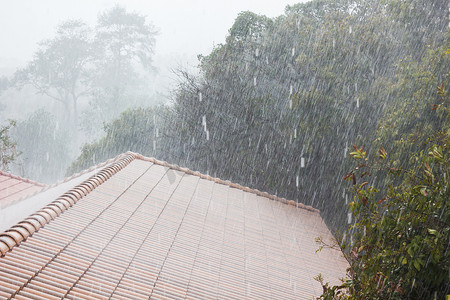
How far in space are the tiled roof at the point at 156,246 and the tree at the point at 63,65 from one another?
2784cm

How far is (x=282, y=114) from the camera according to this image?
11719mm

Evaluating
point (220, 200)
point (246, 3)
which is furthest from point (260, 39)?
point (246, 3)

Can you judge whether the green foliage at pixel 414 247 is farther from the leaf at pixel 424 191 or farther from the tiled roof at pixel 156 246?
the tiled roof at pixel 156 246

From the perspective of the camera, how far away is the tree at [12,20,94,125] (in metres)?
30.8

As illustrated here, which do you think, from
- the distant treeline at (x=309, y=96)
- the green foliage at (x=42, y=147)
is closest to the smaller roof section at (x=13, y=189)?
the distant treeline at (x=309, y=96)

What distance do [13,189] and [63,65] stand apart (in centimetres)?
2745

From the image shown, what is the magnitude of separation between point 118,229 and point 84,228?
1.22ft

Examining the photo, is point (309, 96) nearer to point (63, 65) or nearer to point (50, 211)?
point (50, 211)

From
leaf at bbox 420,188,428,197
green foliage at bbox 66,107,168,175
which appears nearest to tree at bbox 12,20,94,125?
green foliage at bbox 66,107,168,175

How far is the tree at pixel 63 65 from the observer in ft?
101

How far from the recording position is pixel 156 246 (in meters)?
4.06

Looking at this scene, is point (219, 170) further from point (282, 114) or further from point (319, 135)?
point (319, 135)

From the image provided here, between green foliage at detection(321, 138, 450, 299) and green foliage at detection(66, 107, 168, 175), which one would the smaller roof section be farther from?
green foliage at detection(66, 107, 168, 175)

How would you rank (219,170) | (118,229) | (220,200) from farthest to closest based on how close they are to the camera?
(219,170) → (220,200) → (118,229)
